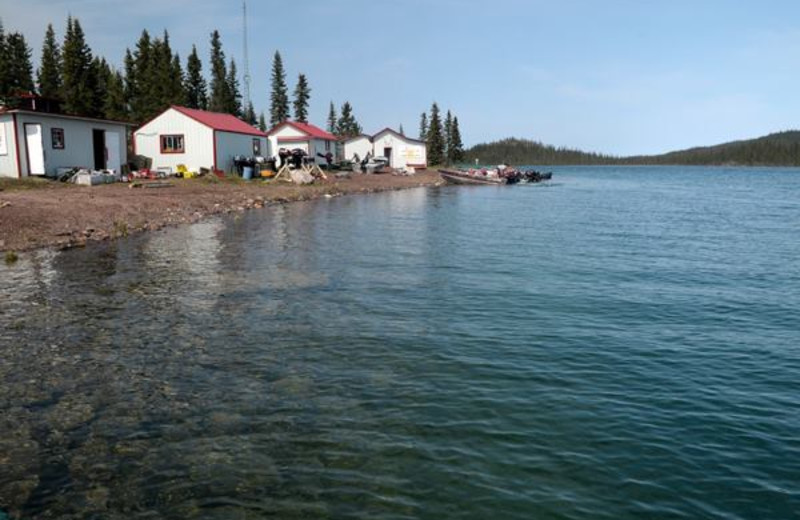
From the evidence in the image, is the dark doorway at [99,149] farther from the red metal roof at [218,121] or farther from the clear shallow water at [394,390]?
the clear shallow water at [394,390]

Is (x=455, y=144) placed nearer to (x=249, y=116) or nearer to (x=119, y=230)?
(x=249, y=116)

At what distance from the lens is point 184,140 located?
181 ft

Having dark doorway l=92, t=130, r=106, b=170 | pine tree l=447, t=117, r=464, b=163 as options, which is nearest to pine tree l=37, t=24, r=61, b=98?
dark doorway l=92, t=130, r=106, b=170

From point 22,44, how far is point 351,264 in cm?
9994

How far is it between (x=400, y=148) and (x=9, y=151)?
67.1 m

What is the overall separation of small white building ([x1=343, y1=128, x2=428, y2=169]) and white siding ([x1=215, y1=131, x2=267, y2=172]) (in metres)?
37.4

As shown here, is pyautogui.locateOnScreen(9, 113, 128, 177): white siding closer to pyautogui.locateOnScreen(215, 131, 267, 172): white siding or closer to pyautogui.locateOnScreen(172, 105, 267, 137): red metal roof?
pyautogui.locateOnScreen(172, 105, 267, 137): red metal roof

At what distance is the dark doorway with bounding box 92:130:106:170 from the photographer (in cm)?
4659

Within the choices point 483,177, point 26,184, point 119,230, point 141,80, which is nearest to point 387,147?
point 483,177

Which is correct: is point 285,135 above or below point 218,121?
below

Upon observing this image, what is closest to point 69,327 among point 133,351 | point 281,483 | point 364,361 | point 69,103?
point 133,351

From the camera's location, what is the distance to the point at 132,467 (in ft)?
26.2

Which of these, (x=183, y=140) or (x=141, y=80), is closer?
(x=183, y=140)

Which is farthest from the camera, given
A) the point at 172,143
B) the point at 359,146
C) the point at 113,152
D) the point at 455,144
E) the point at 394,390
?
the point at 455,144
